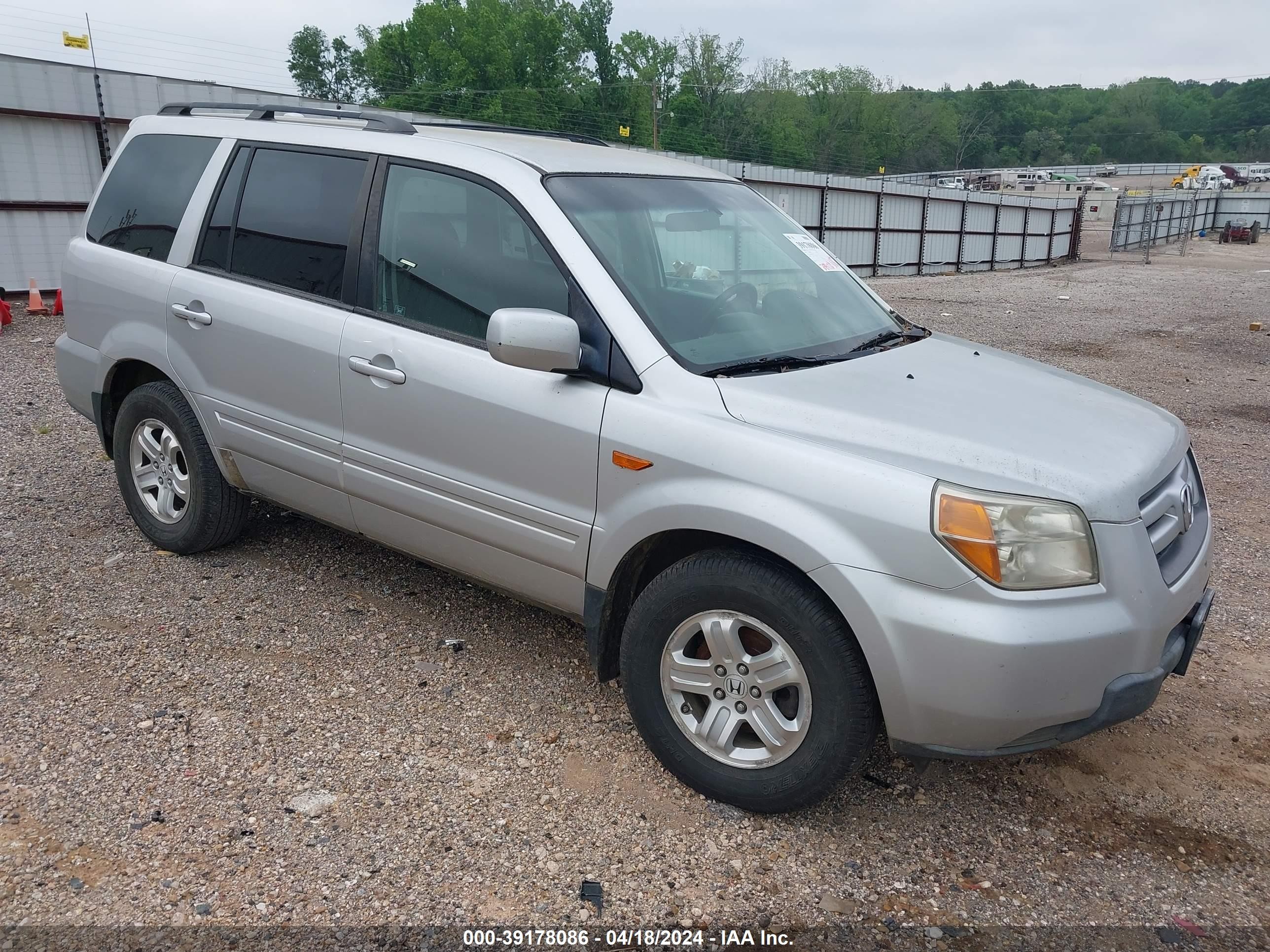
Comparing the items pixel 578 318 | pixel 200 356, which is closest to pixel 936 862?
pixel 578 318

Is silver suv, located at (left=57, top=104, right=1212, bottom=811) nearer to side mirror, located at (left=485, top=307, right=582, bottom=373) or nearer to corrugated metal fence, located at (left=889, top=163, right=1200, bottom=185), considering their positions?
side mirror, located at (left=485, top=307, right=582, bottom=373)

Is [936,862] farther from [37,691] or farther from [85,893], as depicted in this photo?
[37,691]

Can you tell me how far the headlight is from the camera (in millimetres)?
2395

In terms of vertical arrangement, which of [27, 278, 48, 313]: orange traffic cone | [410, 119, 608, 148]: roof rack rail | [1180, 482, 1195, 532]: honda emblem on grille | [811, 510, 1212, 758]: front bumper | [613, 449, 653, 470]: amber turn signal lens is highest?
[410, 119, 608, 148]: roof rack rail

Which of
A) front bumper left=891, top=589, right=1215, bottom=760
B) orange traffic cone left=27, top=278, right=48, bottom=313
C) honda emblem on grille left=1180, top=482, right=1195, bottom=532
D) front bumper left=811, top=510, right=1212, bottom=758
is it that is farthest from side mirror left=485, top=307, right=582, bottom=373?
orange traffic cone left=27, top=278, right=48, bottom=313

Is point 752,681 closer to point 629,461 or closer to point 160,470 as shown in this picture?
point 629,461

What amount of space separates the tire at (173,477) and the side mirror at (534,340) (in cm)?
196

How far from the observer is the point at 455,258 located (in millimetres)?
3369

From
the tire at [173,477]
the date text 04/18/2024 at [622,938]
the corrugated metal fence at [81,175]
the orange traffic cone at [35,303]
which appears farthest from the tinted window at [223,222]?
the orange traffic cone at [35,303]

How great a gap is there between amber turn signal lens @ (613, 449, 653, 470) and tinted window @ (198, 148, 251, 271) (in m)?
2.12

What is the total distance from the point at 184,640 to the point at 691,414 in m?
2.38

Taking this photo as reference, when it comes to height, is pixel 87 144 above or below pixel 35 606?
above

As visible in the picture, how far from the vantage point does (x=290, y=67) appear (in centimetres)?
8725

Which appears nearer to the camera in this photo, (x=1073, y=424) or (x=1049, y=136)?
(x=1073, y=424)
